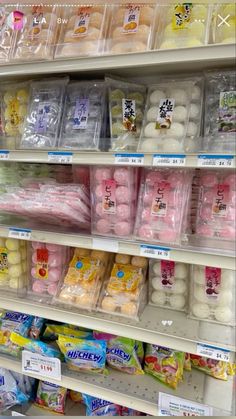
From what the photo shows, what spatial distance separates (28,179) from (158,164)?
75 cm

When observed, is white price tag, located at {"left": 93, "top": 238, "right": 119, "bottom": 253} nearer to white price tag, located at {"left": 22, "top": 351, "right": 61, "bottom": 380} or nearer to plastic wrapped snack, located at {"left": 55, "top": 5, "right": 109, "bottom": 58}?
white price tag, located at {"left": 22, "top": 351, "right": 61, "bottom": 380}

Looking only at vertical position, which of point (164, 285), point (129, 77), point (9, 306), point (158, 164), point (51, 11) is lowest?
point (9, 306)

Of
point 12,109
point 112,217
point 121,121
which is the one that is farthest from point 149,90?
point 12,109

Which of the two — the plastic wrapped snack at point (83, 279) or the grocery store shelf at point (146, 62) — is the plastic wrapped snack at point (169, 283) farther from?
the grocery store shelf at point (146, 62)

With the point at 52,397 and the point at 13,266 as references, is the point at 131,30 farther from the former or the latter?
the point at 52,397

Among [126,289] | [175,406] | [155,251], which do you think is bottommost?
[175,406]

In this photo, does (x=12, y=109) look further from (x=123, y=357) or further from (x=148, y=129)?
(x=123, y=357)

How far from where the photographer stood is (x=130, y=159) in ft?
3.71

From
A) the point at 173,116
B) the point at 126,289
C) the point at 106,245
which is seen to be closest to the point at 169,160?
the point at 173,116

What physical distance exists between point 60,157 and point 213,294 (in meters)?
0.82

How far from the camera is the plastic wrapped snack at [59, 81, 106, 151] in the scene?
135 cm

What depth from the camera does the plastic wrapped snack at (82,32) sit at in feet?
4.06

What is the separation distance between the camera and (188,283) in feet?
4.53

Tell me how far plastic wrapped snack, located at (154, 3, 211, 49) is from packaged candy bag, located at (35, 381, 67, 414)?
1617mm
